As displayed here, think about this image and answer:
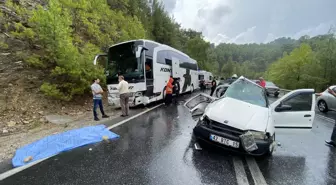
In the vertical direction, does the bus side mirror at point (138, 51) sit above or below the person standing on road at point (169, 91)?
above

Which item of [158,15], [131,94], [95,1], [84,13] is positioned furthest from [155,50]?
[158,15]

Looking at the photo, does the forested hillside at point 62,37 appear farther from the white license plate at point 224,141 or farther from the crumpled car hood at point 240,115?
the white license plate at point 224,141

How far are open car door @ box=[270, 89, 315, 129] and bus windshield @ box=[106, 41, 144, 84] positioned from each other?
20.0 ft

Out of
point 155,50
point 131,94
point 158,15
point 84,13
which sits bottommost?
point 131,94

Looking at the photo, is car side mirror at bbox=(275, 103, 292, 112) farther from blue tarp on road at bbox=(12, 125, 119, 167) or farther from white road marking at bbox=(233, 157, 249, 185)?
blue tarp on road at bbox=(12, 125, 119, 167)

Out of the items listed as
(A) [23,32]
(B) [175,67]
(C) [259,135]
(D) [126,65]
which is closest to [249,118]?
(C) [259,135]

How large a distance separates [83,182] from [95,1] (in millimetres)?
15185

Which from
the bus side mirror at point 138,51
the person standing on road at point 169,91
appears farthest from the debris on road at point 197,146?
the person standing on road at point 169,91

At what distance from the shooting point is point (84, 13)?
12375mm

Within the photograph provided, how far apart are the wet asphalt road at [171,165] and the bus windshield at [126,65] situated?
4.36m

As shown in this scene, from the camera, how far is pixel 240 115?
3.97 metres

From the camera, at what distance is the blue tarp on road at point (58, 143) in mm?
3801

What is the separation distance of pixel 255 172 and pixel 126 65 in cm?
733

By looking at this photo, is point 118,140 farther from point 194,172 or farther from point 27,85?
point 27,85
